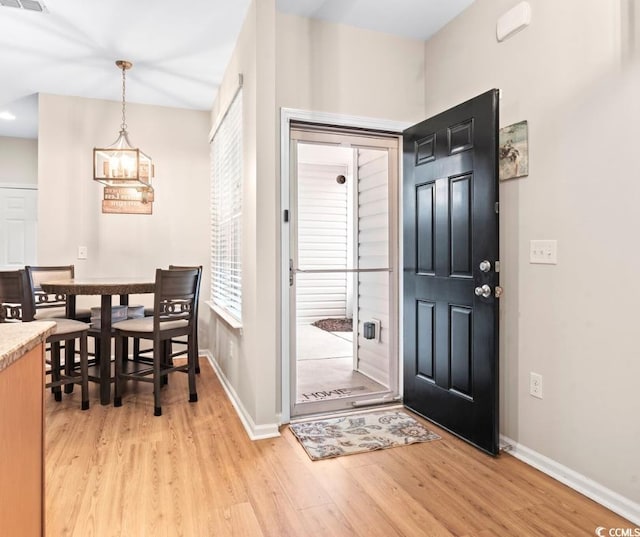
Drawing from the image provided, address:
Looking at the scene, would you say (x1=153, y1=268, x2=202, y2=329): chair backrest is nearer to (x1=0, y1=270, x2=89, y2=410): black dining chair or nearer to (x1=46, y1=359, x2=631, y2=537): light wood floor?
(x1=0, y1=270, x2=89, y2=410): black dining chair

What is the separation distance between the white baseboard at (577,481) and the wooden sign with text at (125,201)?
3806 millimetres

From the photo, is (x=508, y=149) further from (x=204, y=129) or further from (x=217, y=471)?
(x=204, y=129)

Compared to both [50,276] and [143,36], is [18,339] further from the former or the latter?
[50,276]

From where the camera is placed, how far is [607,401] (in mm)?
1904

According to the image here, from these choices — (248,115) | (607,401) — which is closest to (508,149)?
(607,401)

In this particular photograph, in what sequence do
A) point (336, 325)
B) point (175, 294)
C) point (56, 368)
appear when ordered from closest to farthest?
point (175, 294), point (56, 368), point (336, 325)

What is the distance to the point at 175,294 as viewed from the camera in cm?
310

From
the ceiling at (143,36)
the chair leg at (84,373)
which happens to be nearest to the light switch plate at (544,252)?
the ceiling at (143,36)

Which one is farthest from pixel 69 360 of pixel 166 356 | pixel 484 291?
pixel 484 291

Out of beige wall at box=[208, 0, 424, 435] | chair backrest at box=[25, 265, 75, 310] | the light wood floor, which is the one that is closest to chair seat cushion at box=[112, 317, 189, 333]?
beige wall at box=[208, 0, 424, 435]

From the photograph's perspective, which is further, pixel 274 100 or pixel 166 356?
pixel 166 356

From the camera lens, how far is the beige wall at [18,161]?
531 centimetres

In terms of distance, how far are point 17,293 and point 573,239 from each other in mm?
3332

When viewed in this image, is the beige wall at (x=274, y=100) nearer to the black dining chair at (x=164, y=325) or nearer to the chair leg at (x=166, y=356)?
the black dining chair at (x=164, y=325)
